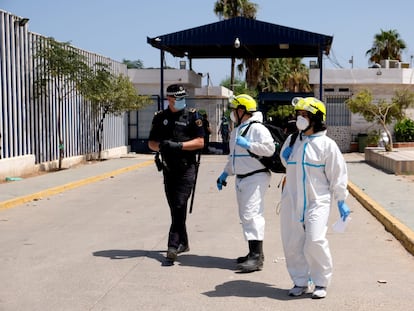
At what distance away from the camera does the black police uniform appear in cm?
796

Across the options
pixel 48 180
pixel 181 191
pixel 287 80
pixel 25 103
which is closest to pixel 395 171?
pixel 48 180

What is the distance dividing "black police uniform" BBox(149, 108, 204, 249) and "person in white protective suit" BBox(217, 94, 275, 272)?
63 centimetres

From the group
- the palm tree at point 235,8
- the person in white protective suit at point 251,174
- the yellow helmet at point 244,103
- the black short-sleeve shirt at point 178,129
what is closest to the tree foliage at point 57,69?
the black short-sleeve shirt at point 178,129

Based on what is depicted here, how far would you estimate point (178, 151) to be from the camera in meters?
7.89

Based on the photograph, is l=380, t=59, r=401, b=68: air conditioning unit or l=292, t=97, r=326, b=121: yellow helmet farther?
l=380, t=59, r=401, b=68: air conditioning unit

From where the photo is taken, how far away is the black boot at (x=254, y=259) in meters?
7.36

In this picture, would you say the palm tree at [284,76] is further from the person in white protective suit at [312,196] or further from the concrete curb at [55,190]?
the person in white protective suit at [312,196]

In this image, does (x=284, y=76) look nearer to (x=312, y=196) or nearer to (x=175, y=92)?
(x=175, y=92)

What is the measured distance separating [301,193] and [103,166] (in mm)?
17865

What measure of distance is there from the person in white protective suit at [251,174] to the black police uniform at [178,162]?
631 millimetres

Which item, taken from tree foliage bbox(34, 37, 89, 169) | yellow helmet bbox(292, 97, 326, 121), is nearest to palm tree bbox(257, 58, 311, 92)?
tree foliage bbox(34, 37, 89, 169)

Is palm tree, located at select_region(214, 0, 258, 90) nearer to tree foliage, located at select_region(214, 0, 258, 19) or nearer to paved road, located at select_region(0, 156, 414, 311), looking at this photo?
tree foliage, located at select_region(214, 0, 258, 19)

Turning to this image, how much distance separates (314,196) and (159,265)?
2.33 meters

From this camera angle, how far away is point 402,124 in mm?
32188
